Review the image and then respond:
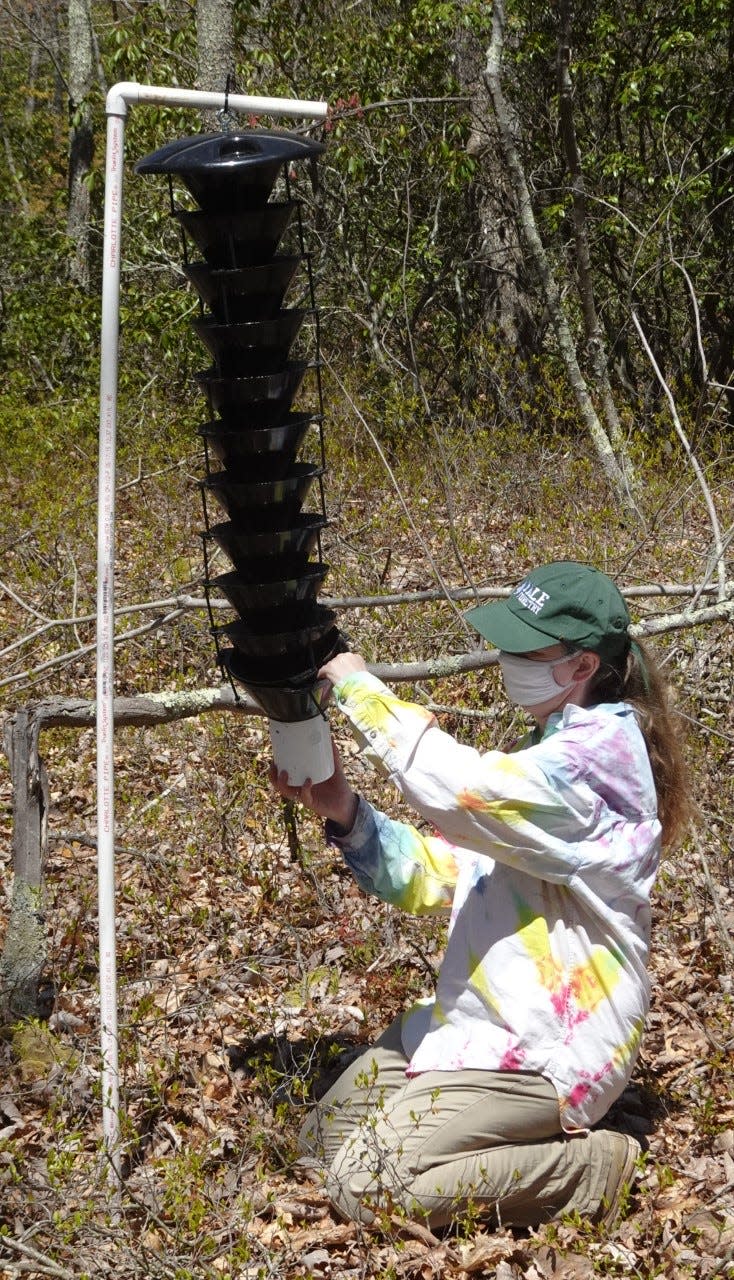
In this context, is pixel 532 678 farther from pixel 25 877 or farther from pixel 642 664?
pixel 25 877

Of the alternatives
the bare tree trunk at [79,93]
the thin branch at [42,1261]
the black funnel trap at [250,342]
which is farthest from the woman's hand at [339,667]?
the bare tree trunk at [79,93]

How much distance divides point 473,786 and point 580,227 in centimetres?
642

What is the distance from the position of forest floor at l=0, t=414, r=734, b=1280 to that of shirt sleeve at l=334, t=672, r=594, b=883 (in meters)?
0.88

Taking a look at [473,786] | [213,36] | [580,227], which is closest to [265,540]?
[473,786]

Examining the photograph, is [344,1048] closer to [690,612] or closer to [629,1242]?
[629,1242]

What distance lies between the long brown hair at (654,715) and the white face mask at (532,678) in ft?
0.34

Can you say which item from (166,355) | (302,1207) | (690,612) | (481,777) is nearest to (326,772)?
(481,777)

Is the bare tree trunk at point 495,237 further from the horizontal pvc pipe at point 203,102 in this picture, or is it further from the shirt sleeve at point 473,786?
the shirt sleeve at point 473,786

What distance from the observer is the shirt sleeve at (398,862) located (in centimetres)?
315

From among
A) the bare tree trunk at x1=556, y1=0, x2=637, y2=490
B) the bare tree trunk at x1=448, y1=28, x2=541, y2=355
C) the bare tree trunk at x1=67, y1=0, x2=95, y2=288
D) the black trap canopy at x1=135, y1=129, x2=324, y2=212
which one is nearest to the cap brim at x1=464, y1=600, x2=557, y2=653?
the black trap canopy at x1=135, y1=129, x2=324, y2=212

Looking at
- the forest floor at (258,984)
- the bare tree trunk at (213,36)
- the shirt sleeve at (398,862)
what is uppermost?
the bare tree trunk at (213,36)

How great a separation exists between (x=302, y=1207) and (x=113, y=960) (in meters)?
0.82

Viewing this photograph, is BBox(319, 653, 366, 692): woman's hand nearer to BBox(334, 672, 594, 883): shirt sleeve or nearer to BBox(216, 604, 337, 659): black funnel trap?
BBox(334, 672, 594, 883): shirt sleeve

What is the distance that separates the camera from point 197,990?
4008 mm
